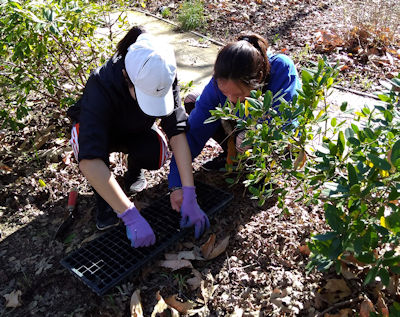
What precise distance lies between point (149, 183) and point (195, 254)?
0.84 m

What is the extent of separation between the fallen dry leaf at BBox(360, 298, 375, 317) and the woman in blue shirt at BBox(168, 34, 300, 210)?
101 centimetres

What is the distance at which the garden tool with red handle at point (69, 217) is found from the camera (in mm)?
2527

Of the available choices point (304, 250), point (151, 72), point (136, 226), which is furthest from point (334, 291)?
point (151, 72)

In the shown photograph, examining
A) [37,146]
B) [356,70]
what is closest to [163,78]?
[37,146]

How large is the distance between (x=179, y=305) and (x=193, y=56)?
3472mm

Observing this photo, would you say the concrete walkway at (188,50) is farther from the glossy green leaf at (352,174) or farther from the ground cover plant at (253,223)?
the glossy green leaf at (352,174)

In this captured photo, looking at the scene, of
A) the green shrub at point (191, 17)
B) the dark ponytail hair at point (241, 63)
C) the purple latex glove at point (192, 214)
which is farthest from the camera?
the green shrub at point (191, 17)

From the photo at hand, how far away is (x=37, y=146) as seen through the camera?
11.0 feet

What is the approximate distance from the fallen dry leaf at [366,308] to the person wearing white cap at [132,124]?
3.16 feet

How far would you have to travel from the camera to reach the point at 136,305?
2.00 m

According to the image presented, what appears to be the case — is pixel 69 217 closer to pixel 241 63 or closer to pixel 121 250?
pixel 121 250

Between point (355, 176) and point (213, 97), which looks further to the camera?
point (213, 97)

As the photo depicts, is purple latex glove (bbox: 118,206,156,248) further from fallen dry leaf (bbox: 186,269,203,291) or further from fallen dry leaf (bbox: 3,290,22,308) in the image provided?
fallen dry leaf (bbox: 3,290,22,308)

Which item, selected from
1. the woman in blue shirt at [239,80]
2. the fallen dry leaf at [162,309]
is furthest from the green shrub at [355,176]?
the fallen dry leaf at [162,309]
